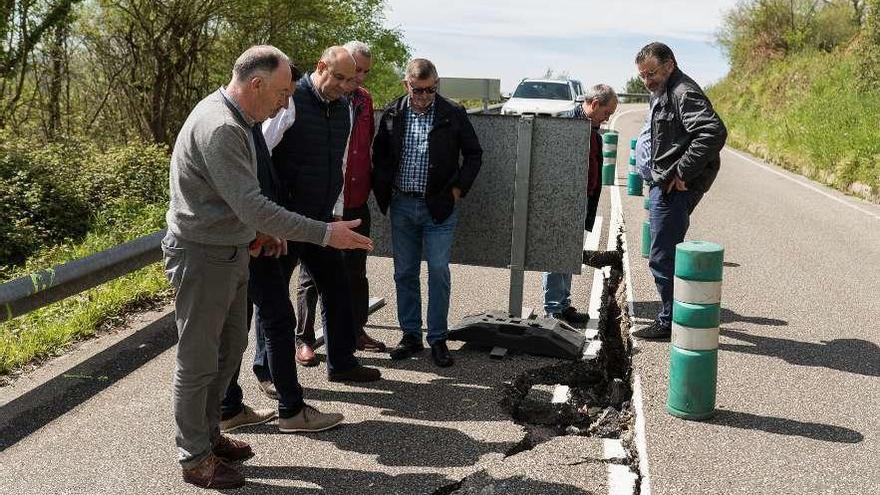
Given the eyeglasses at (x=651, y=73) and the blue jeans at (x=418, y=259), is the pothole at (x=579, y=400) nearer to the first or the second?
the blue jeans at (x=418, y=259)

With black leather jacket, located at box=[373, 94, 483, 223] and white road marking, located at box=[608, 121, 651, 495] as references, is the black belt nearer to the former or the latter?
black leather jacket, located at box=[373, 94, 483, 223]

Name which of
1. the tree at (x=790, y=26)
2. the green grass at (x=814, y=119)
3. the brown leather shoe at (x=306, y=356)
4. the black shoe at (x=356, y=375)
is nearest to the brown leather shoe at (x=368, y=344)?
the brown leather shoe at (x=306, y=356)

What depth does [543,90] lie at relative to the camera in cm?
2783

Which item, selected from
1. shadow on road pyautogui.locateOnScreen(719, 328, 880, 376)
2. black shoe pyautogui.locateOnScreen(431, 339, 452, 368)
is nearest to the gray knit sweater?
black shoe pyautogui.locateOnScreen(431, 339, 452, 368)

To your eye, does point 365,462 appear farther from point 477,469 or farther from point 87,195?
point 87,195

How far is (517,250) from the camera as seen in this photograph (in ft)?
21.7

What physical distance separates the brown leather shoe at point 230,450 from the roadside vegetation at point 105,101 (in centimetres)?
338

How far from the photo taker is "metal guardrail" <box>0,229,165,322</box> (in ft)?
17.2

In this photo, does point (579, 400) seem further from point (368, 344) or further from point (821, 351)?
point (821, 351)

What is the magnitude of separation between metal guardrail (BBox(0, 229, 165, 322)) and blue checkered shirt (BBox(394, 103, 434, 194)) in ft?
7.25

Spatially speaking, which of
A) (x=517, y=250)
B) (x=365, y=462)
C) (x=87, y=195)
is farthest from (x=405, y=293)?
(x=87, y=195)

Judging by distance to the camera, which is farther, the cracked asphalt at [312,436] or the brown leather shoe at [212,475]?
the cracked asphalt at [312,436]

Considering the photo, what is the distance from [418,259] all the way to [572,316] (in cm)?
162

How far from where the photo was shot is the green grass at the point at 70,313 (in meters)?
6.11
